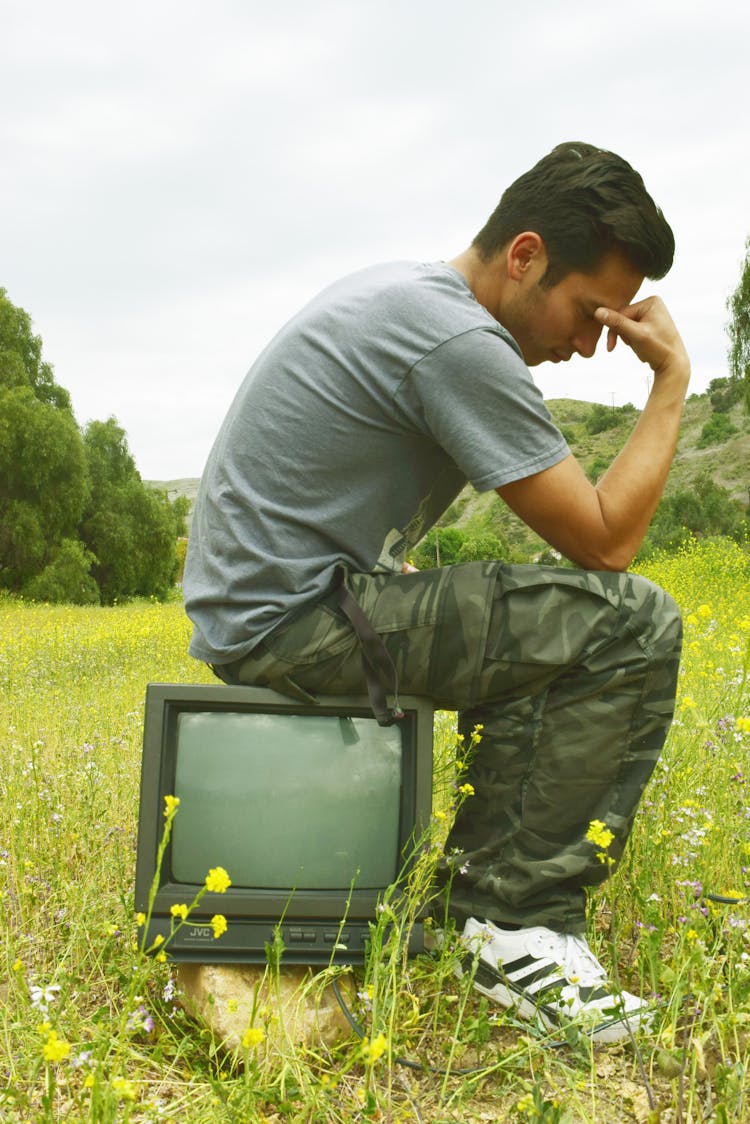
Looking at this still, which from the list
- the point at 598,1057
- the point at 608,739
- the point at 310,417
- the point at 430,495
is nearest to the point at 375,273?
the point at 310,417

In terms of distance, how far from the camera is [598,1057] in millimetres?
2066

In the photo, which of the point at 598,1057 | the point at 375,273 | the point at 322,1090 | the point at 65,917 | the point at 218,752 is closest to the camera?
the point at 322,1090

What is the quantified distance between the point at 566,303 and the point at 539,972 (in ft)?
Result: 5.51

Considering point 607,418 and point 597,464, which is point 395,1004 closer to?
point 597,464

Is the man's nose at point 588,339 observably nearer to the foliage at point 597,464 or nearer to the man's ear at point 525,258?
the man's ear at point 525,258

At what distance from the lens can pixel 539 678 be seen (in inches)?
90.7

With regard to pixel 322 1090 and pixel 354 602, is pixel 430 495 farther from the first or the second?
pixel 322 1090

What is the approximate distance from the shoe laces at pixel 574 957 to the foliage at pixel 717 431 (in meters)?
57.7

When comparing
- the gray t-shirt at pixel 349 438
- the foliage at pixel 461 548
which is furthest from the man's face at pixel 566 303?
the foliage at pixel 461 548

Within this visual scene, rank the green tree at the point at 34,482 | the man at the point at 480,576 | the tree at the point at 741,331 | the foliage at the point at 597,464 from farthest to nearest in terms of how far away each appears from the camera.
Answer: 1. the foliage at the point at 597,464
2. the green tree at the point at 34,482
3. the tree at the point at 741,331
4. the man at the point at 480,576

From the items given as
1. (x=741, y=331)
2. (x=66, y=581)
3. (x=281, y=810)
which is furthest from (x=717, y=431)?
(x=281, y=810)

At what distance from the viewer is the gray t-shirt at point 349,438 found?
2178 millimetres

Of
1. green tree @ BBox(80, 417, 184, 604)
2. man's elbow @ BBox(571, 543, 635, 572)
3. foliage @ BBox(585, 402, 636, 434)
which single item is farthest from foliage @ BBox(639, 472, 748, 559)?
foliage @ BBox(585, 402, 636, 434)

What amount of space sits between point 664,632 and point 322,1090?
→ 128cm
